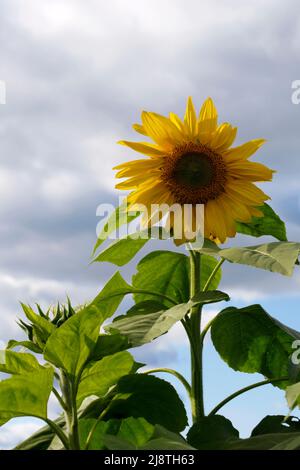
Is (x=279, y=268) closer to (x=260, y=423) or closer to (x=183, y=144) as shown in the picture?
(x=260, y=423)

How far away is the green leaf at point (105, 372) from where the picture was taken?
4.68 ft

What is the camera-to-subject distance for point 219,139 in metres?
1.73

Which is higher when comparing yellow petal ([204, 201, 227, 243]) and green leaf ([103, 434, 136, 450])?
yellow petal ([204, 201, 227, 243])

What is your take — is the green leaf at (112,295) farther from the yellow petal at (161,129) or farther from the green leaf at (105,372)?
the yellow petal at (161,129)

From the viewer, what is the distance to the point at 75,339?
1.33 m

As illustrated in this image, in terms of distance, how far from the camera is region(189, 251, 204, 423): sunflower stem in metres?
1.54

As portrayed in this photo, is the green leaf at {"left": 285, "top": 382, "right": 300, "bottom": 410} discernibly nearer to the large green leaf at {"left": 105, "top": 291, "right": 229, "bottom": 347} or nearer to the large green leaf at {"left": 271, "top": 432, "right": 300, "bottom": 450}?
the large green leaf at {"left": 271, "top": 432, "right": 300, "bottom": 450}

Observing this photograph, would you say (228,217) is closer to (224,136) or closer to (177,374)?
(224,136)

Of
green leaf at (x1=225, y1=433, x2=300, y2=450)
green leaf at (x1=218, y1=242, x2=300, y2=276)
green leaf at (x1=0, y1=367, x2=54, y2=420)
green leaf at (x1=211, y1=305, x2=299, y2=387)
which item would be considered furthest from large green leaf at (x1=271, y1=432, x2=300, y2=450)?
green leaf at (x1=211, y1=305, x2=299, y2=387)

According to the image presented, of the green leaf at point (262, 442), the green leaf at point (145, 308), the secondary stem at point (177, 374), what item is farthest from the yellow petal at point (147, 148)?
the green leaf at point (262, 442)

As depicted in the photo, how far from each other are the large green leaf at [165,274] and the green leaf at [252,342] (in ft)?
0.46

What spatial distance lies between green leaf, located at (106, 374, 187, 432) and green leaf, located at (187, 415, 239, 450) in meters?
0.09

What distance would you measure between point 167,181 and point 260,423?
59 cm
